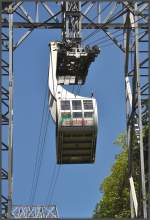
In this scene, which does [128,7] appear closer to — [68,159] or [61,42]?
[61,42]

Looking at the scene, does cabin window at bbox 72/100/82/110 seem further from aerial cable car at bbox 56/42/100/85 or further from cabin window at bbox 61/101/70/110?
aerial cable car at bbox 56/42/100/85

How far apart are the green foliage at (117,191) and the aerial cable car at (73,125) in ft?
32.2

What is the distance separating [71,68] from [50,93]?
1.98m

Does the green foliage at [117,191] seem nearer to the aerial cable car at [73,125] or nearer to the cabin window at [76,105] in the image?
the aerial cable car at [73,125]

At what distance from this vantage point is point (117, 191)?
36.3 metres

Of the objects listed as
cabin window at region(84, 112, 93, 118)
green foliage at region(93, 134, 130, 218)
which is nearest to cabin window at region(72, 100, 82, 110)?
cabin window at region(84, 112, 93, 118)

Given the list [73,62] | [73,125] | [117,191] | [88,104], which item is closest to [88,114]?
[88,104]

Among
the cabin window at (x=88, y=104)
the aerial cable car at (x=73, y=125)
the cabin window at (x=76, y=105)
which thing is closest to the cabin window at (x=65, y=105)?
the aerial cable car at (x=73, y=125)

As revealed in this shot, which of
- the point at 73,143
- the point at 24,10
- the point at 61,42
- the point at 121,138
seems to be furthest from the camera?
the point at 121,138

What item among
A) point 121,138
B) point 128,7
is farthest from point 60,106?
point 121,138

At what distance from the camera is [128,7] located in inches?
1059

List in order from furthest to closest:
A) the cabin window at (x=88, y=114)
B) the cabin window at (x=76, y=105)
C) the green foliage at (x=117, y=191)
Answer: the green foliage at (x=117, y=191)
the cabin window at (x=76, y=105)
the cabin window at (x=88, y=114)

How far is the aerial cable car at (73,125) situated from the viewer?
23.8 metres

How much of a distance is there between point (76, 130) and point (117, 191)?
43.4 feet
